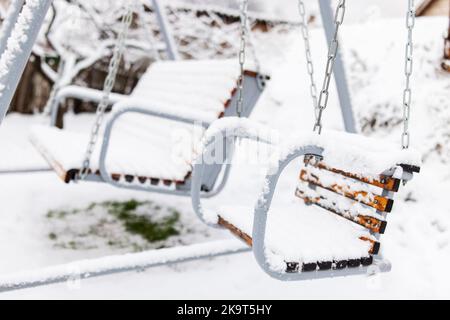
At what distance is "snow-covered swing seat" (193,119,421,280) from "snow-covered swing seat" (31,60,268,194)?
520 millimetres

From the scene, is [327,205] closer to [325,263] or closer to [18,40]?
[325,263]

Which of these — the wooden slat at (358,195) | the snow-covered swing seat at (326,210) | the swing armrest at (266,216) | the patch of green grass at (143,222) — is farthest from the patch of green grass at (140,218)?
the swing armrest at (266,216)

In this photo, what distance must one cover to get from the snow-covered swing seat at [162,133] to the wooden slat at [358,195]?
65 centimetres

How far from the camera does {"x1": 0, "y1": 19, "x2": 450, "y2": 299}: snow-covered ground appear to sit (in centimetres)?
231

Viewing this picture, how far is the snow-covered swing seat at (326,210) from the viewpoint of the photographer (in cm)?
133

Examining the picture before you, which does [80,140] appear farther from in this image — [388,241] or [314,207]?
[388,241]

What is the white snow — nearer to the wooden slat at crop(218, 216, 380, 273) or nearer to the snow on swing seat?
the snow on swing seat

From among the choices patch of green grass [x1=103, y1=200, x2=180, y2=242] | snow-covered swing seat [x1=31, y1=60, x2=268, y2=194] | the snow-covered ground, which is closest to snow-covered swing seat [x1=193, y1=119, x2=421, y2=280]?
snow-covered swing seat [x1=31, y1=60, x2=268, y2=194]

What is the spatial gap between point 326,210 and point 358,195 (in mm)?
288

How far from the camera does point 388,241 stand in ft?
9.92

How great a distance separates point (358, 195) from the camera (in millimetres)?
1639

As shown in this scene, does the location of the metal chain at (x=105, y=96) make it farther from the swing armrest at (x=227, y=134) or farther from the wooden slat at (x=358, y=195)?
the wooden slat at (x=358, y=195)
